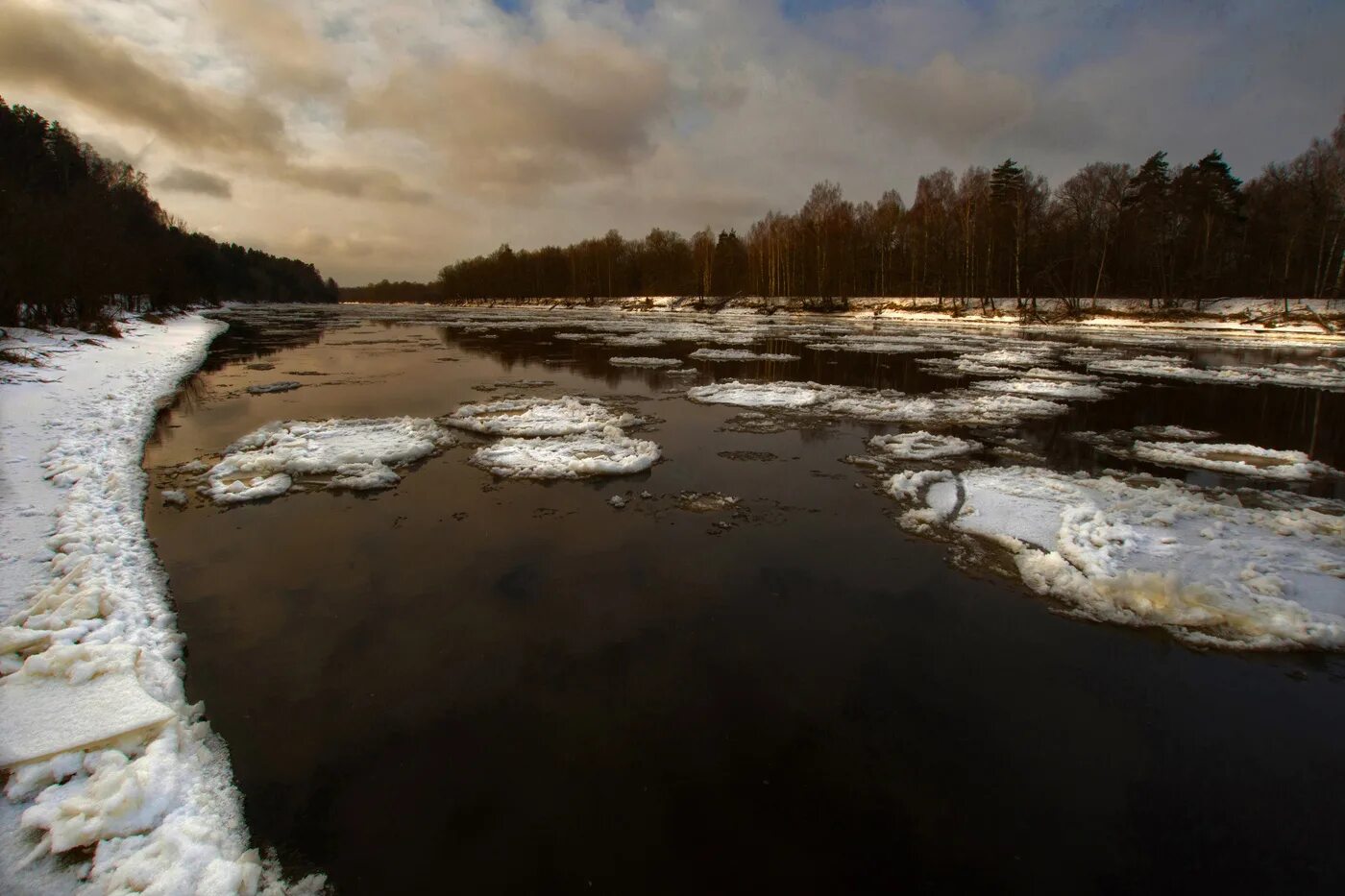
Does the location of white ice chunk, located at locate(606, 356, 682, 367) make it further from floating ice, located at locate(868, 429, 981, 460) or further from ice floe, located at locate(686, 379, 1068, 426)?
floating ice, located at locate(868, 429, 981, 460)

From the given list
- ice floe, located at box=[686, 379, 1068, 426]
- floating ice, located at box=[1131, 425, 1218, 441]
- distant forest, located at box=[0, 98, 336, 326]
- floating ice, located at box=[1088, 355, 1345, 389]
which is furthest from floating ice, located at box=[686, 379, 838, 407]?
distant forest, located at box=[0, 98, 336, 326]

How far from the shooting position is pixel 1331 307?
38.3m

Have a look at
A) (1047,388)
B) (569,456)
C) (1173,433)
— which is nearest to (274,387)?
(569,456)

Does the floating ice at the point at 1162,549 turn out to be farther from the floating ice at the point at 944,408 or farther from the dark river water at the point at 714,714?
the floating ice at the point at 944,408

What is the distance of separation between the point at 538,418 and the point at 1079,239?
59180 mm

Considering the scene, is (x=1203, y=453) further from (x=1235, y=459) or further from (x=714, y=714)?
(x=714, y=714)

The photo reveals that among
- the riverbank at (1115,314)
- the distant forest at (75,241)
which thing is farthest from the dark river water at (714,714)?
the riverbank at (1115,314)

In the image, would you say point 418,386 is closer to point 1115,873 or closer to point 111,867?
point 111,867

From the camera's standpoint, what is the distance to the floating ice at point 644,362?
78.8 feet

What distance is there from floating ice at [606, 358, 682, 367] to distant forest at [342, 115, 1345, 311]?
40678 mm

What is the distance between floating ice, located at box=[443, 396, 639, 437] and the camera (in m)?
12.4

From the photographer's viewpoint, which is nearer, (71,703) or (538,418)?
(71,703)

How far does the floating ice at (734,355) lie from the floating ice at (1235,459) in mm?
16101

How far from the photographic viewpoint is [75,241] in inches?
1027
